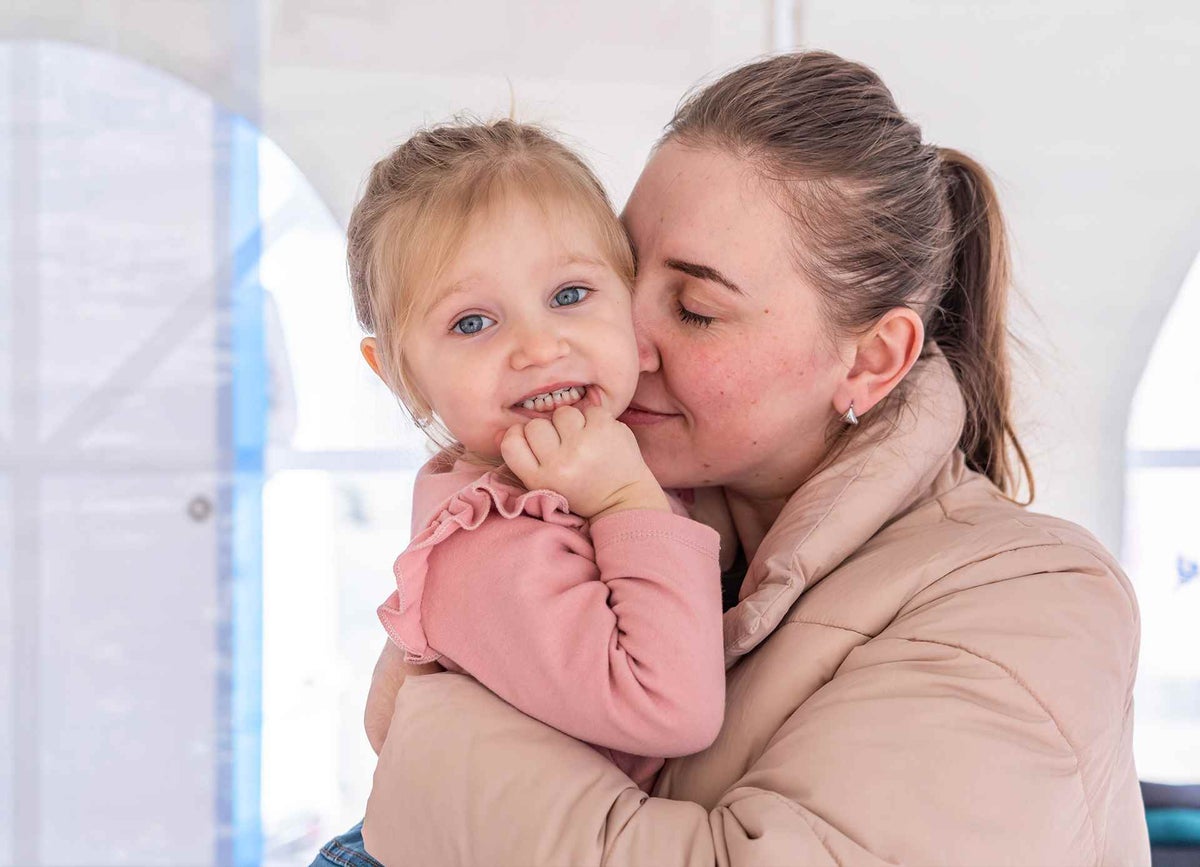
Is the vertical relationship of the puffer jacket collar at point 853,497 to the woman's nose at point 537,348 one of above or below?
below

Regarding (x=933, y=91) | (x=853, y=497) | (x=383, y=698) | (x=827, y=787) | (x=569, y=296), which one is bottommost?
(x=383, y=698)

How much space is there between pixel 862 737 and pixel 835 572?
1.01 feet

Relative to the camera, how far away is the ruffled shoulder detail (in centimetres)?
122

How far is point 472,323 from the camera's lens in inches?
52.5

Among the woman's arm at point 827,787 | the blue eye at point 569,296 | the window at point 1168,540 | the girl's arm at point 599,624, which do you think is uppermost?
the blue eye at point 569,296

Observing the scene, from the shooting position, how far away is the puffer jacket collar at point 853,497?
131cm

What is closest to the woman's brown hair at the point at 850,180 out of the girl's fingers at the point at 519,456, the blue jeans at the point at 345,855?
the girl's fingers at the point at 519,456

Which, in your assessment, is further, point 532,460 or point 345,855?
point 345,855

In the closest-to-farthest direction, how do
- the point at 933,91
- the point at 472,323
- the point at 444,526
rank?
the point at 444,526, the point at 472,323, the point at 933,91

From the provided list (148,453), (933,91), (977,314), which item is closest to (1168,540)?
(933,91)

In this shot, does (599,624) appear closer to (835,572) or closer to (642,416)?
(835,572)

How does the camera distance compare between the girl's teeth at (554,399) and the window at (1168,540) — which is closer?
the girl's teeth at (554,399)

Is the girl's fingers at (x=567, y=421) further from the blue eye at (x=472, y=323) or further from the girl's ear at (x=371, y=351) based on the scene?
the girl's ear at (x=371, y=351)

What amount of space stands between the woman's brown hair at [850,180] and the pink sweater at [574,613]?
493mm
